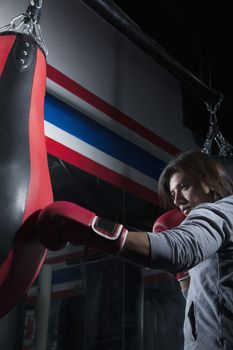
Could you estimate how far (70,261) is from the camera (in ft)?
10.4

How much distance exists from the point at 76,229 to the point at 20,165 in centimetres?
21

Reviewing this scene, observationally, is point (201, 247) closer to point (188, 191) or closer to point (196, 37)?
point (188, 191)

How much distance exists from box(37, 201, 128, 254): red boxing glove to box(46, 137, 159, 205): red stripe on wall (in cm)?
102

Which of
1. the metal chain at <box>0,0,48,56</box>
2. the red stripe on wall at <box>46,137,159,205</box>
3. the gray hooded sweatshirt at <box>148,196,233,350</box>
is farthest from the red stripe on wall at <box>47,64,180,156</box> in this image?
the gray hooded sweatshirt at <box>148,196,233,350</box>

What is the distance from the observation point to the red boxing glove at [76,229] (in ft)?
2.97

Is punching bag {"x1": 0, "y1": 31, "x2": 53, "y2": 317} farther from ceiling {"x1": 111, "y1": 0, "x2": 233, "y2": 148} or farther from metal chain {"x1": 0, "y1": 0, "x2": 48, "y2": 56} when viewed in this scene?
ceiling {"x1": 111, "y1": 0, "x2": 233, "y2": 148}

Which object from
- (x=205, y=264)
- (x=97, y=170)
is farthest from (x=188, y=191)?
(x=97, y=170)

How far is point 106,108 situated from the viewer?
90.7 inches

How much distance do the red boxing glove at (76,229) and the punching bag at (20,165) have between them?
0.05 m

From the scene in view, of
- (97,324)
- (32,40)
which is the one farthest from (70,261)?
(32,40)

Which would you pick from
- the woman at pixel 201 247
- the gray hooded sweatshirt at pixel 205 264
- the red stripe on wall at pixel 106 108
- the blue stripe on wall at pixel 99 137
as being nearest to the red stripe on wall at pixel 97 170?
the blue stripe on wall at pixel 99 137

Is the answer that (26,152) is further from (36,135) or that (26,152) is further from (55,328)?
(55,328)

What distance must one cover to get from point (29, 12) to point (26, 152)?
49cm

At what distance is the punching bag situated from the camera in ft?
3.07
